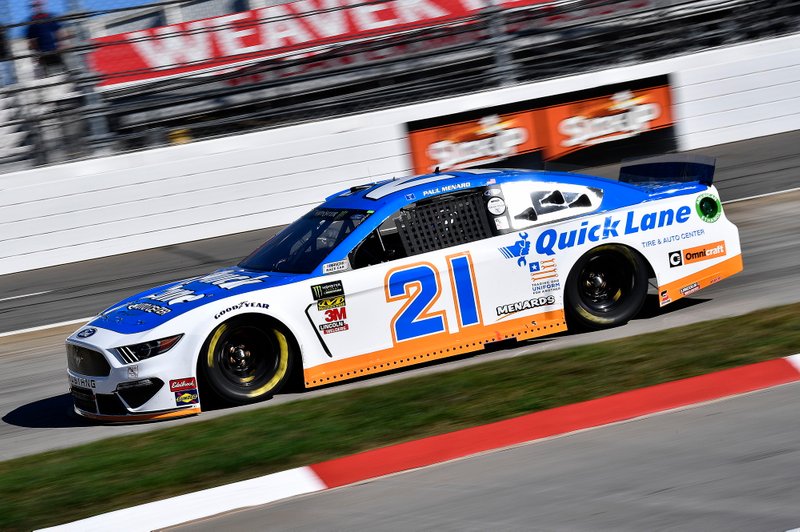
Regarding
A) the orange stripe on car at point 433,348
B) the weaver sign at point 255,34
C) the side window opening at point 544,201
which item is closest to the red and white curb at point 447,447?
the orange stripe on car at point 433,348

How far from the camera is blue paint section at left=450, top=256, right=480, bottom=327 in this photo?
24.0ft

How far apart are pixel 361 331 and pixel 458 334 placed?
72cm

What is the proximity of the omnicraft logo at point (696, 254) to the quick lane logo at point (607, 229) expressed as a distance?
237 millimetres

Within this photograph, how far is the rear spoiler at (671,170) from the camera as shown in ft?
27.2

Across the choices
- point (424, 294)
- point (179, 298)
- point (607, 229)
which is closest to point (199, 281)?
point (179, 298)

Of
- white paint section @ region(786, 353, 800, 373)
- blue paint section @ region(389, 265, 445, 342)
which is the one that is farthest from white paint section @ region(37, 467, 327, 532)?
white paint section @ region(786, 353, 800, 373)

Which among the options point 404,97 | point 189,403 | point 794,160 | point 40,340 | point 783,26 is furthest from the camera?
point 783,26

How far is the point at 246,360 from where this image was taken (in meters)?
7.05

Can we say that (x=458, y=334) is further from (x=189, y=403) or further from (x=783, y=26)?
A: (x=783, y=26)

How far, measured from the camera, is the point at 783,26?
19.0 meters

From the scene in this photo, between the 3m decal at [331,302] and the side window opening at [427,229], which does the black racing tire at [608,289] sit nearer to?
the side window opening at [427,229]

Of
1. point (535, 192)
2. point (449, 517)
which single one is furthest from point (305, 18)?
point (449, 517)

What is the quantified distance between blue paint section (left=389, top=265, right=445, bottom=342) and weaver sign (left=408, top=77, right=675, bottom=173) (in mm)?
8578

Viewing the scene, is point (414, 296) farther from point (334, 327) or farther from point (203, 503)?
point (203, 503)
